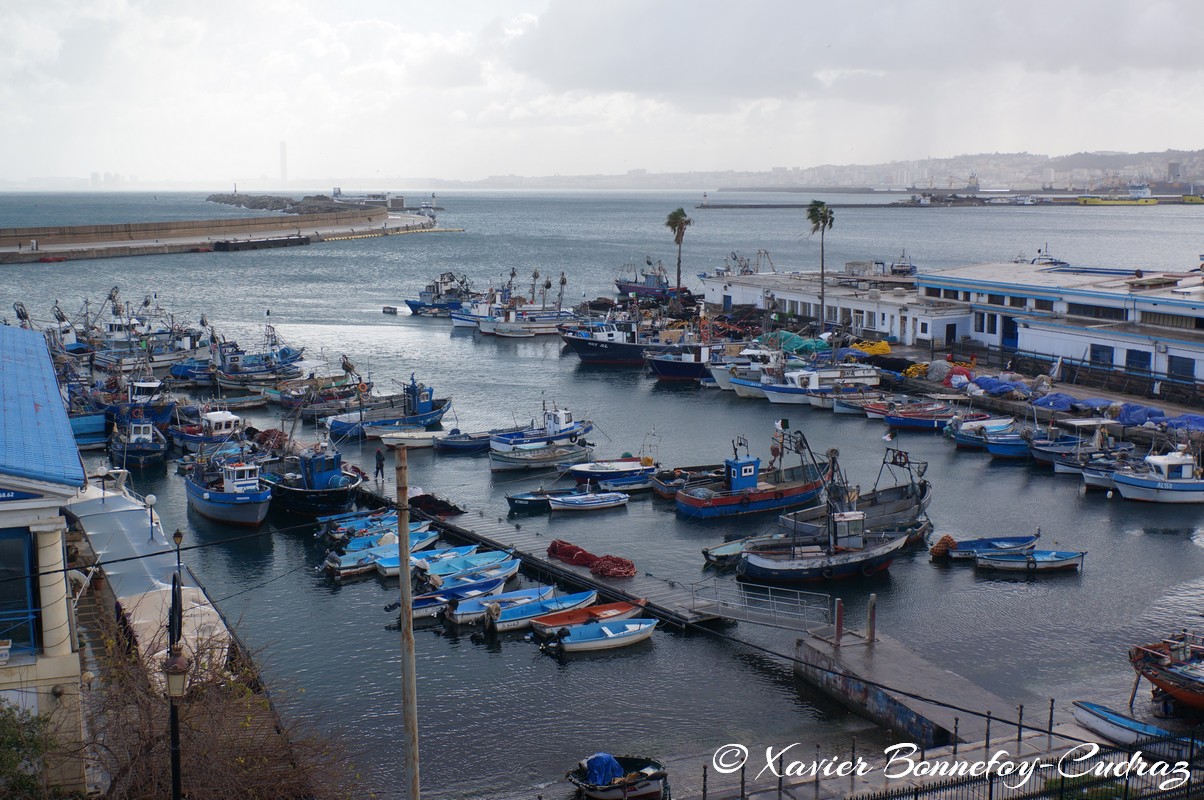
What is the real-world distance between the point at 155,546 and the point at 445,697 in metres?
8.72

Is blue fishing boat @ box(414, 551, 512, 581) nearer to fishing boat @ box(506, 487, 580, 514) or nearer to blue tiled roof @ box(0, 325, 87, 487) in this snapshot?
fishing boat @ box(506, 487, 580, 514)

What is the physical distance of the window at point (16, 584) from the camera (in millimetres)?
13352

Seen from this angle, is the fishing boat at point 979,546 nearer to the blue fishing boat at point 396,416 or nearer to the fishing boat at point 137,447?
the blue fishing boat at point 396,416

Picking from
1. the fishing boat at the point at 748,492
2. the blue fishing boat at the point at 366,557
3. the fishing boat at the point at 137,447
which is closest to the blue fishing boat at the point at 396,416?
the fishing boat at the point at 137,447

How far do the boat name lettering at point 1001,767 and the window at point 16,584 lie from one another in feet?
32.9

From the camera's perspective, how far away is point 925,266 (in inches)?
5079

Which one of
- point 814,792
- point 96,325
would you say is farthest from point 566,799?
point 96,325

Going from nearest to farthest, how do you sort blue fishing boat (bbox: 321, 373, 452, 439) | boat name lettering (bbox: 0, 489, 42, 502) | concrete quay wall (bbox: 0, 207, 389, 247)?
boat name lettering (bbox: 0, 489, 42, 502)
blue fishing boat (bbox: 321, 373, 452, 439)
concrete quay wall (bbox: 0, 207, 389, 247)

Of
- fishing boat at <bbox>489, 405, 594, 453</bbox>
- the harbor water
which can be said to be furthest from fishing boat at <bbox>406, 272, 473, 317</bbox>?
fishing boat at <bbox>489, 405, 594, 453</bbox>

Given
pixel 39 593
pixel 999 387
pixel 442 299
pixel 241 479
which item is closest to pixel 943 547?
pixel 999 387

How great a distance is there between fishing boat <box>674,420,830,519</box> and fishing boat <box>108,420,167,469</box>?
1953cm

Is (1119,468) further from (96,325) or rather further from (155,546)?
(96,325)

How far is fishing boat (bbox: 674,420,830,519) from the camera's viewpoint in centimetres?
3419

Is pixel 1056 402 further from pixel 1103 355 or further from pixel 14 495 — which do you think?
pixel 14 495
